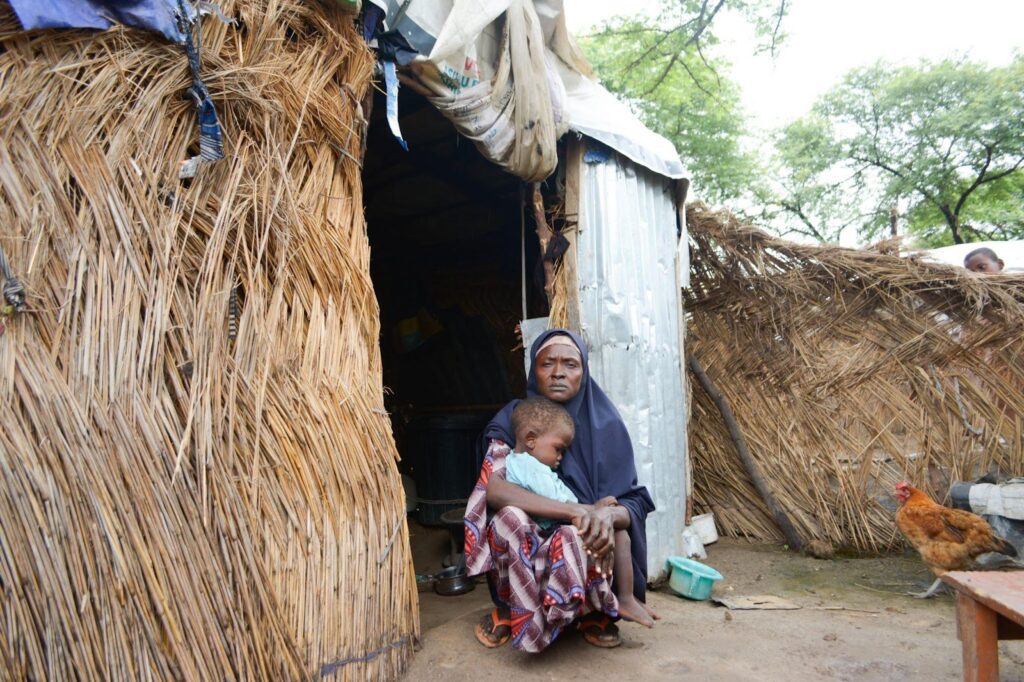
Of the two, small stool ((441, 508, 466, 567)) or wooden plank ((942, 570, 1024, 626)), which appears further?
small stool ((441, 508, 466, 567))

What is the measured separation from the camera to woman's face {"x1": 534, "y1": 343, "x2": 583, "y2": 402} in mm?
3004

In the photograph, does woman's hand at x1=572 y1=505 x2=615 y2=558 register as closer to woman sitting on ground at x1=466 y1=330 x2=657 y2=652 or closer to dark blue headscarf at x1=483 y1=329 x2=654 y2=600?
woman sitting on ground at x1=466 y1=330 x2=657 y2=652

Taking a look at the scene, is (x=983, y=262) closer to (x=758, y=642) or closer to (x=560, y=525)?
(x=758, y=642)

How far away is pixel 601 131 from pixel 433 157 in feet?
5.04

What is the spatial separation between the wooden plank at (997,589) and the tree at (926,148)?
12551 millimetres

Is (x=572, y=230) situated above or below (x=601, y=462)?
above

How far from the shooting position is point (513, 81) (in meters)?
3.52

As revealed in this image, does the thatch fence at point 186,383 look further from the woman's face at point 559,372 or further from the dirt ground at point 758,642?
the woman's face at point 559,372

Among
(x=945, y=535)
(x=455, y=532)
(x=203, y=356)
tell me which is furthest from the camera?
(x=455, y=532)

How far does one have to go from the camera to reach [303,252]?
2486mm

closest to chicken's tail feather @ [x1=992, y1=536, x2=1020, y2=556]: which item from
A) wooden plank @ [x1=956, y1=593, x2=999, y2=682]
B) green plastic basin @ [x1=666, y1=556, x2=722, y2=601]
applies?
green plastic basin @ [x1=666, y1=556, x2=722, y2=601]

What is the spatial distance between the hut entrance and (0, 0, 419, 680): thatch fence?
2.76 m

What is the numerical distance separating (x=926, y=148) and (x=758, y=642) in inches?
537

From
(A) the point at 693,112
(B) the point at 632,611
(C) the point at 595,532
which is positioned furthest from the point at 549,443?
(A) the point at 693,112
